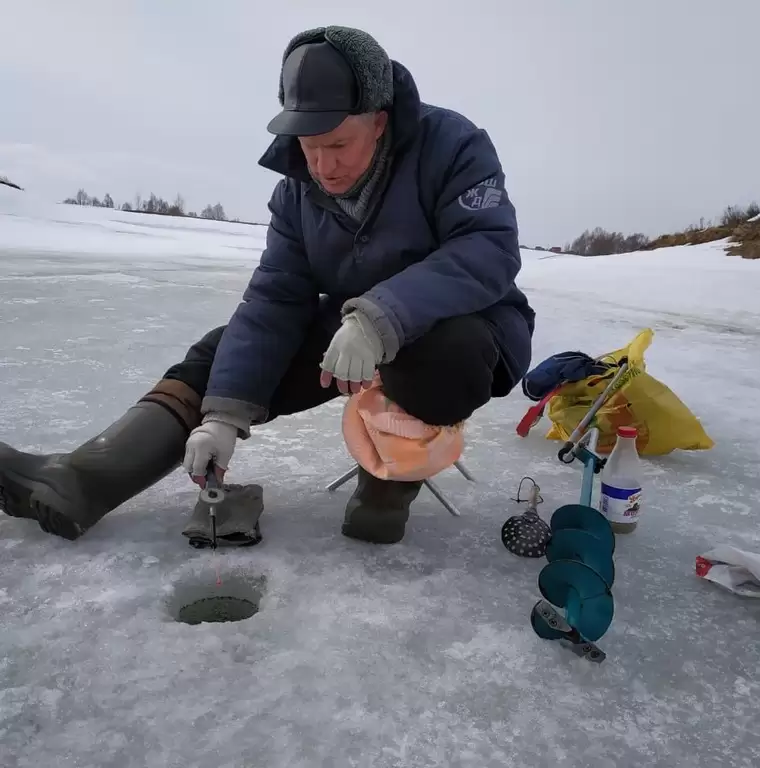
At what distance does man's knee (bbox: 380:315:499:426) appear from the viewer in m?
1.35

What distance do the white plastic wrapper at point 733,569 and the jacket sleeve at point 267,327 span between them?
951mm

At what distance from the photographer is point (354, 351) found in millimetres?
1207

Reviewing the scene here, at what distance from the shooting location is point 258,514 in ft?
4.87

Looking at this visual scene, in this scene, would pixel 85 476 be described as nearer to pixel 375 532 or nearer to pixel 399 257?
pixel 375 532

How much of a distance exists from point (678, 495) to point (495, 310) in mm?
752

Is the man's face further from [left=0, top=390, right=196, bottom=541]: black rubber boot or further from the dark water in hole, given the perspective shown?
the dark water in hole

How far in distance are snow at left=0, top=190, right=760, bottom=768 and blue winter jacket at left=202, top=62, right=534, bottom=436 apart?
341 mm

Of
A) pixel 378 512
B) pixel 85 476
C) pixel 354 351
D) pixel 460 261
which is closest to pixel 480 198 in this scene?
pixel 460 261

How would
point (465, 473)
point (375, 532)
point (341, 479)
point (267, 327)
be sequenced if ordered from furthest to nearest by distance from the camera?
point (465, 473), point (341, 479), point (267, 327), point (375, 532)

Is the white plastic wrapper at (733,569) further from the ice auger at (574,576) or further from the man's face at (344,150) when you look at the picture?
the man's face at (344,150)

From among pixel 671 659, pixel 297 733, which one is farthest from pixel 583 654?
pixel 297 733

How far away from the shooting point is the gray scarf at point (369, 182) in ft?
4.75

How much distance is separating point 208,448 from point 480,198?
0.73 meters

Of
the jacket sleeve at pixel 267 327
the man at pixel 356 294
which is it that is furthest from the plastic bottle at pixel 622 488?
the jacket sleeve at pixel 267 327
